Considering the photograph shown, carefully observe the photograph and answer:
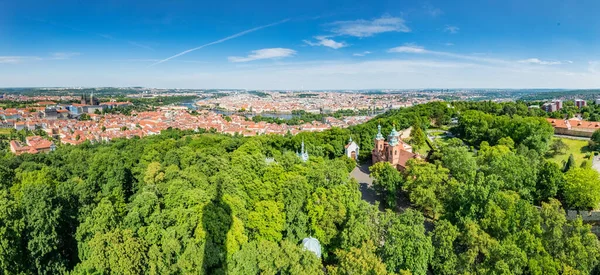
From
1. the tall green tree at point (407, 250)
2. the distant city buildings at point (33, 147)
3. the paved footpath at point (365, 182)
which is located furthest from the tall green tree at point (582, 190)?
the distant city buildings at point (33, 147)

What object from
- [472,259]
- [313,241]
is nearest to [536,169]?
[472,259]

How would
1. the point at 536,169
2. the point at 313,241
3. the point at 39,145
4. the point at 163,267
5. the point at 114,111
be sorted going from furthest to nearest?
the point at 114,111
the point at 39,145
the point at 536,169
the point at 313,241
the point at 163,267

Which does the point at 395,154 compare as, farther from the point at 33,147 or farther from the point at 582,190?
the point at 33,147

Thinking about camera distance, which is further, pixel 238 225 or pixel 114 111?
pixel 114 111

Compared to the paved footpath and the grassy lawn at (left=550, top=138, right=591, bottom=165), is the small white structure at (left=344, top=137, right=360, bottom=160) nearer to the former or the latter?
the paved footpath

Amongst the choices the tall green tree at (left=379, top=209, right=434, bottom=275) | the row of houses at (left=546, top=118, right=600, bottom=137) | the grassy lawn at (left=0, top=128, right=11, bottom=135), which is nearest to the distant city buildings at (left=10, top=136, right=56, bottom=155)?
the grassy lawn at (left=0, top=128, right=11, bottom=135)

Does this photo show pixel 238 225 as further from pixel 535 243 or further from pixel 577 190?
pixel 577 190

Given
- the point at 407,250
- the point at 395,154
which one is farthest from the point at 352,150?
the point at 407,250
